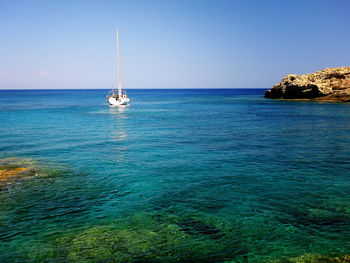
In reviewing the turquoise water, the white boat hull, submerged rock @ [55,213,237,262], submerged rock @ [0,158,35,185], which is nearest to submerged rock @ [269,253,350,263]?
the turquoise water

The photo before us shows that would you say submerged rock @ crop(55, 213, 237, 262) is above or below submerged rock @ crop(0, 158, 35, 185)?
below

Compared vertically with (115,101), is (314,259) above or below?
below

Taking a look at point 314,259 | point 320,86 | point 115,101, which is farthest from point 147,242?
point 320,86

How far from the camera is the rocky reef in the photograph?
81325mm

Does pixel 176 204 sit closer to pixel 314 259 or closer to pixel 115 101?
pixel 314 259

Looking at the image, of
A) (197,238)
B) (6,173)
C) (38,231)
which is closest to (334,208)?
(197,238)

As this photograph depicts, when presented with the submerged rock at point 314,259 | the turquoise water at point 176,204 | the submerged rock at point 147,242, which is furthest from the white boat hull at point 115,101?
the submerged rock at point 314,259

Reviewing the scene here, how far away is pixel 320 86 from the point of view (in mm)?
84562

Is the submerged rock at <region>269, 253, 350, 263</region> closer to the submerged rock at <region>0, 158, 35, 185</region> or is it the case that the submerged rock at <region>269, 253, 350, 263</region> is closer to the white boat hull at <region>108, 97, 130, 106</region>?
the submerged rock at <region>0, 158, 35, 185</region>

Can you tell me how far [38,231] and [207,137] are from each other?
853 inches

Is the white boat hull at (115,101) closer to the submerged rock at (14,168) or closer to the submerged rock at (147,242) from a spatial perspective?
the submerged rock at (14,168)

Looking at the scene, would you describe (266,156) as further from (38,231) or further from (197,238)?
(38,231)

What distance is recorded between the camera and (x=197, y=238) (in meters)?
9.45

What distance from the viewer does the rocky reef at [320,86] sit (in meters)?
81.3
